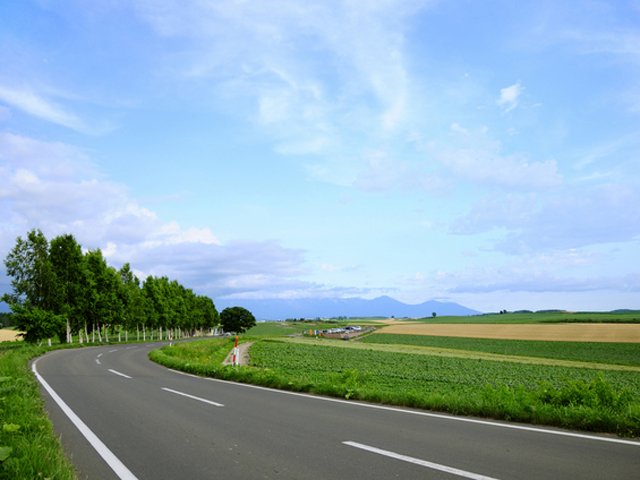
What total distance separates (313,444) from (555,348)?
171ft

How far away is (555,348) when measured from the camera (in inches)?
1893

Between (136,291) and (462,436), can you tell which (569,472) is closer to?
(462,436)

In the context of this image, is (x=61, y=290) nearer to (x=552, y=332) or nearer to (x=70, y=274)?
(x=70, y=274)

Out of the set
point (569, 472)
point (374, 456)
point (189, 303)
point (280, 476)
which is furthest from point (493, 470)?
A: point (189, 303)

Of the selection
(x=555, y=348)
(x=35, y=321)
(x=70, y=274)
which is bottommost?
(x=555, y=348)

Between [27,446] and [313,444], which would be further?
[313,444]

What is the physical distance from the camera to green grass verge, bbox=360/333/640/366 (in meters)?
40.1

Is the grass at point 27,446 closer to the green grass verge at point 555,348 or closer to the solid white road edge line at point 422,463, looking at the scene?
the solid white road edge line at point 422,463

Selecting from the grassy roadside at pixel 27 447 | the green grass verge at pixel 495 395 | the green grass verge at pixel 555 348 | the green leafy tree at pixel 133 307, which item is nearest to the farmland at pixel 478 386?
the green grass verge at pixel 495 395

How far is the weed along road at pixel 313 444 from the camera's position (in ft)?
15.9

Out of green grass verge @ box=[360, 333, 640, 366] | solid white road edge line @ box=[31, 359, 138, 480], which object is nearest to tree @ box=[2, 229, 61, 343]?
solid white road edge line @ box=[31, 359, 138, 480]

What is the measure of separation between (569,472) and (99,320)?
54.7 m

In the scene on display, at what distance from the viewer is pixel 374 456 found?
17.6 feet

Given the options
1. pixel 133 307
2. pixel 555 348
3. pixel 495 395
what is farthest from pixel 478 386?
pixel 133 307
